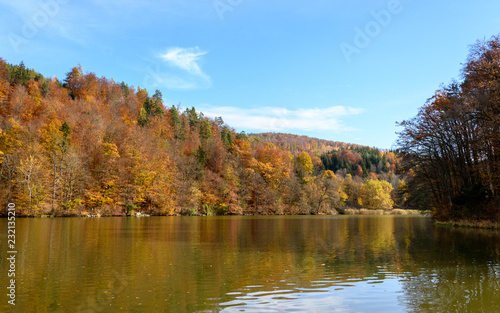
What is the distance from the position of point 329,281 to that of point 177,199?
62.5 meters

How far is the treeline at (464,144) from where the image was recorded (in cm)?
2594

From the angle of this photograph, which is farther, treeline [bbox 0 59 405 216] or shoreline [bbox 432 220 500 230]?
treeline [bbox 0 59 405 216]

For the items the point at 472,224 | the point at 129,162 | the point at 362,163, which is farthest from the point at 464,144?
the point at 362,163

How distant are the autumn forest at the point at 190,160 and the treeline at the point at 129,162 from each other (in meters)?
0.24

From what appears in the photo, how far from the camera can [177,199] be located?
69.6 m

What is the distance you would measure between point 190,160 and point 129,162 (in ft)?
55.2

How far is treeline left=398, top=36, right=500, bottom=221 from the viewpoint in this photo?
2594 centimetres

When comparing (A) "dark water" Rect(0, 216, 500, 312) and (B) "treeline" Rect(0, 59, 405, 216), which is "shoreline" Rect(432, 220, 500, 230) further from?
(B) "treeline" Rect(0, 59, 405, 216)

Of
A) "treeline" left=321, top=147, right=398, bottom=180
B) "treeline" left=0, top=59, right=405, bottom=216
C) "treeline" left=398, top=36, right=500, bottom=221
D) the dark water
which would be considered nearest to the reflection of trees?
the dark water

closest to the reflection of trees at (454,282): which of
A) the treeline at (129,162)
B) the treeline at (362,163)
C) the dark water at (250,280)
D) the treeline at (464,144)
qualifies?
the dark water at (250,280)

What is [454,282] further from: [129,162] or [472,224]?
[129,162]

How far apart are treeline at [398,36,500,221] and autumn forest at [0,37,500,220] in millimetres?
124

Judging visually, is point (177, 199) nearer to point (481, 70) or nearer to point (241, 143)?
point (241, 143)

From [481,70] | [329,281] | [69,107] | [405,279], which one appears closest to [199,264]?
[329,281]
